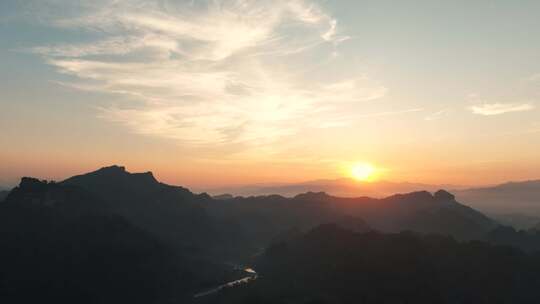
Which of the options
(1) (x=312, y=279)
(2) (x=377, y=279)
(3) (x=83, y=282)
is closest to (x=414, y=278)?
(2) (x=377, y=279)

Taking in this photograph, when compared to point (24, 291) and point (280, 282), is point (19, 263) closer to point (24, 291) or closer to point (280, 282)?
point (24, 291)

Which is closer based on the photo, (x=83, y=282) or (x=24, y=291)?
(x=24, y=291)

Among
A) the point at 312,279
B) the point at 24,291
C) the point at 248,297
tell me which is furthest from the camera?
the point at 312,279

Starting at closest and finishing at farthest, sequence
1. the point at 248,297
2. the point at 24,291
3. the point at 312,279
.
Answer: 1. the point at 248,297
2. the point at 24,291
3. the point at 312,279

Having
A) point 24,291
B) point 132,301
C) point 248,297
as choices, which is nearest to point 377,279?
point 248,297

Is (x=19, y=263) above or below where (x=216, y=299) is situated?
above

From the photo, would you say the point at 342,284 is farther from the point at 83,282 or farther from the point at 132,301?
the point at 83,282

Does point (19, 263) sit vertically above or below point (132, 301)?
above

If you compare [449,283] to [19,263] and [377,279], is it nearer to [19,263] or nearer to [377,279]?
[377,279]

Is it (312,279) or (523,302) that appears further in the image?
(312,279)
